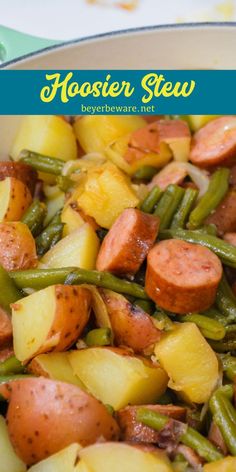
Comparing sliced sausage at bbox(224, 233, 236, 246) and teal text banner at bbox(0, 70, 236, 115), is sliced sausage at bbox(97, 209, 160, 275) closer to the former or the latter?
sliced sausage at bbox(224, 233, 236, 246)

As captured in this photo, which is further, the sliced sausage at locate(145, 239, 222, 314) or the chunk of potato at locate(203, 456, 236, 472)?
the sliced sausage at locate(145, 239, 222, 314)

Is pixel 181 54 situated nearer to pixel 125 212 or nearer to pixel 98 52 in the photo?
pixel 98 52

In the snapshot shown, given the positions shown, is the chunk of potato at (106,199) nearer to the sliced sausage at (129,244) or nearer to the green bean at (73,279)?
the sliced sausage at (129,244)

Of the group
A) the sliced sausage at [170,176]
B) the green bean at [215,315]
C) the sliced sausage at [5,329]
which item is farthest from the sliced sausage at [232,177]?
the sliced sausage at [5,329]

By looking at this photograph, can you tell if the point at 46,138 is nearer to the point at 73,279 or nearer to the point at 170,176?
the point at 170,176

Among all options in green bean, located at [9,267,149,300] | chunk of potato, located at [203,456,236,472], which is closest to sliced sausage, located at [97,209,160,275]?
green bean, located at [9,267,149,300]

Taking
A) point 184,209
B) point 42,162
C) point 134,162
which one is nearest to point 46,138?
point 42,162
